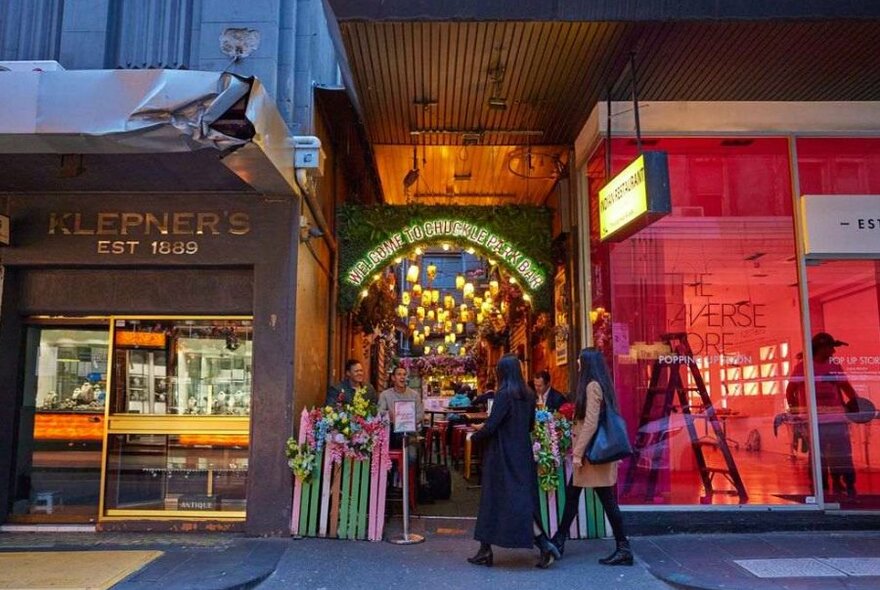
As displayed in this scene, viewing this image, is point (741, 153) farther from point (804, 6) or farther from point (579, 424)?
point (579, 424)

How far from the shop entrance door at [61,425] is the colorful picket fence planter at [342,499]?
2343 mm

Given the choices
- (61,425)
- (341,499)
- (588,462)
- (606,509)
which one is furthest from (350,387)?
(606,509)

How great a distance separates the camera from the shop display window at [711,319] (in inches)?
299

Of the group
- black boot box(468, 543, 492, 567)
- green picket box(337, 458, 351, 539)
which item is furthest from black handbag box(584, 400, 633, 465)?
green picket box(337, 458, 351, 539)

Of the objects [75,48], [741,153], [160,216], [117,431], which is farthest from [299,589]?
[741,153]

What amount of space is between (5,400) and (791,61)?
28.4ft

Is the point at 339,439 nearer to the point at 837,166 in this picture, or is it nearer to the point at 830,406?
the point at 830,406

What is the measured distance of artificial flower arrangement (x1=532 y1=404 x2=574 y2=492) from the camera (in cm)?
646

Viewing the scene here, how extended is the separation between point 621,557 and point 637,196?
3218 mm

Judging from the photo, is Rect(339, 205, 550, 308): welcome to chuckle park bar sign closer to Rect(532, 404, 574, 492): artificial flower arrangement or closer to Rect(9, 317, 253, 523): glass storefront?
Rect(9, 317, 253, 523): glass storefront

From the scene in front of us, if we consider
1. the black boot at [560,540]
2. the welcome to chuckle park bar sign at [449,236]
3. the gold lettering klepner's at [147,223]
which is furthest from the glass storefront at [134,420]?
the black boot at [560,540]

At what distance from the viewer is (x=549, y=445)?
21.3 ft

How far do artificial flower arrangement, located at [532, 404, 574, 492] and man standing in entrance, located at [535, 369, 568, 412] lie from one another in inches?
65.9

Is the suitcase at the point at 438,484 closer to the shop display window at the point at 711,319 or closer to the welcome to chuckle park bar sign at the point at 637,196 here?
the shop display window at the point at 711,319
